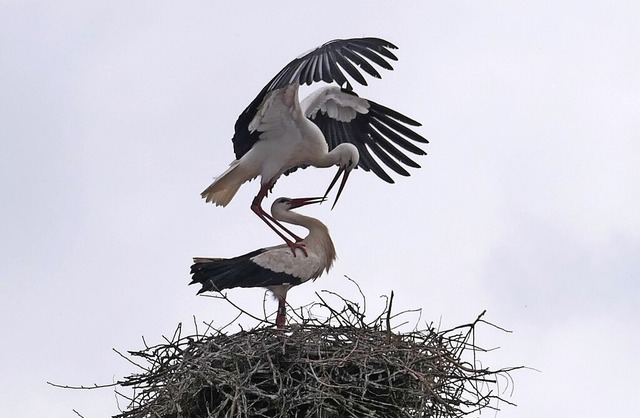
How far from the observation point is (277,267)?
950cm

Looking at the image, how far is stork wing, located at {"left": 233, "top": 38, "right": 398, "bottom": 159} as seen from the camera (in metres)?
9.20

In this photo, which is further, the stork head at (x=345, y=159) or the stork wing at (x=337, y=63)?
the stork head at (x=345, y=159)

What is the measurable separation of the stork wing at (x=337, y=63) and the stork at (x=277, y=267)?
97cm

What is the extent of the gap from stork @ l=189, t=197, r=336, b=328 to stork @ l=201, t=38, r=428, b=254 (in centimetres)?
11

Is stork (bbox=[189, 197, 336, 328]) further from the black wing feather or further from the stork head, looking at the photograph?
the stork head

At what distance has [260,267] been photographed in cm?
950

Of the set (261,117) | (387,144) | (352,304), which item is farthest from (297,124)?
(352,304)

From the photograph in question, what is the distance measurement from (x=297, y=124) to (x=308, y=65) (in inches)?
30.2

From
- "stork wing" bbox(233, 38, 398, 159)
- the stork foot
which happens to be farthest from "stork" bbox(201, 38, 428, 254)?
the stork foot

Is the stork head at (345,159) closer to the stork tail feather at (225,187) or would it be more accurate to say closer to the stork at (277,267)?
the stork at (277,267)

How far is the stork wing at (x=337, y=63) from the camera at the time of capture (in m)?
9.20

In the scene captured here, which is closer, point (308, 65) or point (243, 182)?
point (308, 65)

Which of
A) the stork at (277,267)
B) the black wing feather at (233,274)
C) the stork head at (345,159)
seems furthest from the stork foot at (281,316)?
the stork head at (345,159)

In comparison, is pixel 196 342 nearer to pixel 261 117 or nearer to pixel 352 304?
pixel 352 304
